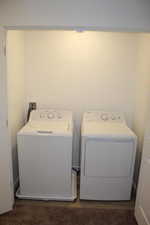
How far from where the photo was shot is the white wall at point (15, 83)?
215 cm

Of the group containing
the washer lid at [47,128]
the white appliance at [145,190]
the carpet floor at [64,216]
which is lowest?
the carpet floor at [64,216]

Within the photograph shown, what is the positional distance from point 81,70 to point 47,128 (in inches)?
40.4

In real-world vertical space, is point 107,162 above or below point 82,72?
below

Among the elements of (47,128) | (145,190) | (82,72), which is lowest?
(145,190)

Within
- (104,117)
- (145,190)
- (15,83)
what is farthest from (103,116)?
(15,83)

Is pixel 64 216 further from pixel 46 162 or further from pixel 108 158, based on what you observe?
pixel 108 158

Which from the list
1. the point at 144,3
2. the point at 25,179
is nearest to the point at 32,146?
the point at 25,179

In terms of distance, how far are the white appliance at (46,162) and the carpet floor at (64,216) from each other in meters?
0.17

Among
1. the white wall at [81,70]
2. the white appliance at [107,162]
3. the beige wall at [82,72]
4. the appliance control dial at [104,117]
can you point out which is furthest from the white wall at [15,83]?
the appliance control dial at [104,117]

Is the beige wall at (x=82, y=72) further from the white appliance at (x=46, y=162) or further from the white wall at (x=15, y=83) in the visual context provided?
the white appliance at (x=46, y=162)

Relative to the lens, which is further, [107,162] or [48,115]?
[48,115]

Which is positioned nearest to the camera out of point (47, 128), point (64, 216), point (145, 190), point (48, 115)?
point (145, 190)

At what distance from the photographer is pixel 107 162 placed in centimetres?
218

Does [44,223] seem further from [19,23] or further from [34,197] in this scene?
[19,23]
